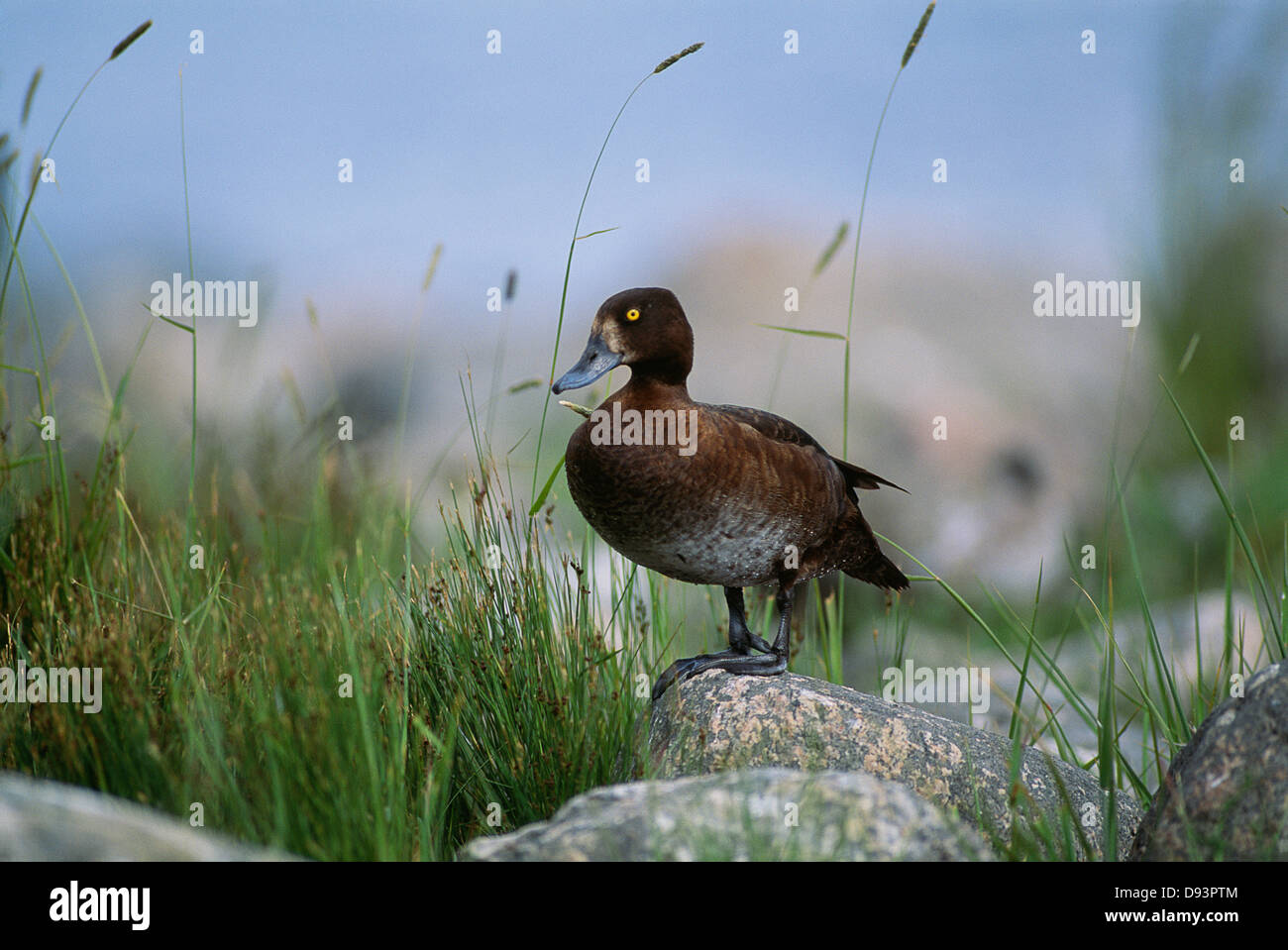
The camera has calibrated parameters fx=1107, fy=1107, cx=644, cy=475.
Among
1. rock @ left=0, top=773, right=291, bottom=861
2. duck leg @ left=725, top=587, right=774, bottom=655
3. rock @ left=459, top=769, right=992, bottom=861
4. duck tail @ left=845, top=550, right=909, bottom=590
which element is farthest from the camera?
duck tail @ left=845, top=550, right=909, bottom=590

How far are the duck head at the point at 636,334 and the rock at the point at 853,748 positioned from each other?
1.06m

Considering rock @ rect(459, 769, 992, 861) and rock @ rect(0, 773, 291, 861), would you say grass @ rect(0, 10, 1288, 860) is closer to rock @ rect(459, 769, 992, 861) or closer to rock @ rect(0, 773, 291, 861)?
rock @ rect(459, 769, 992, 861)

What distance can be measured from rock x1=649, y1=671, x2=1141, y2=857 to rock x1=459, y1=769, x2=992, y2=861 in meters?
0.90

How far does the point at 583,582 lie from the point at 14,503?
197cm

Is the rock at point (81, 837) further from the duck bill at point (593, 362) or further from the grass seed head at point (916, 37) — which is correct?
the grass seed head at point (916, 37)

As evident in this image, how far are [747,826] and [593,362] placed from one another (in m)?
1.71

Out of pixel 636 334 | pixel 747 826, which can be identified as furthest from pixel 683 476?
pixel 747 826

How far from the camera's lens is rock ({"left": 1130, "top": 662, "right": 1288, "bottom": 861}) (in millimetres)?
2457

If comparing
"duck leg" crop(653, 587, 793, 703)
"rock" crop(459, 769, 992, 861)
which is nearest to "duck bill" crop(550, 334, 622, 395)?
"duck leg" crop(653, 587, 793, 703)

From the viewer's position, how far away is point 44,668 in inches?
122

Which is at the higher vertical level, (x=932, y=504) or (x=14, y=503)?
(x=14, y=503)

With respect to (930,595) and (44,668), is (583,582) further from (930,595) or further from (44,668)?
(930,595)

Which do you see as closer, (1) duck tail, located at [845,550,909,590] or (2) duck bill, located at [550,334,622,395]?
(2) duck bill, located at [550,334,622,395]
